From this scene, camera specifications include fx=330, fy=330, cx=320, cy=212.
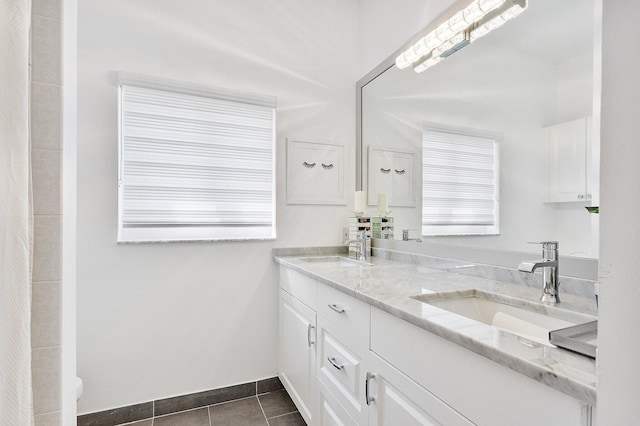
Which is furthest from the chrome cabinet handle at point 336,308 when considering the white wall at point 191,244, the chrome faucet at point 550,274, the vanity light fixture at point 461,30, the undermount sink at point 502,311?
Answer: the vanity light fixture at point 461,30

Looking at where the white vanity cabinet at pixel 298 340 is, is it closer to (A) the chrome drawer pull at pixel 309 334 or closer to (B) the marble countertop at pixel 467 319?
(A) the chrome drawer pull at pixel 309 334

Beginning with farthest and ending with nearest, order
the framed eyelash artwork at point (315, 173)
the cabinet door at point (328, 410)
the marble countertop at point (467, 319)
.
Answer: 1. the framed eyelash artwork at point (315, 173)
2. the cabinet door at point (328, 410)
3. the marble countertop at point (467, 319)

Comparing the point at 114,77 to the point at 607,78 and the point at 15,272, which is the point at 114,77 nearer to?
the point at 15,272

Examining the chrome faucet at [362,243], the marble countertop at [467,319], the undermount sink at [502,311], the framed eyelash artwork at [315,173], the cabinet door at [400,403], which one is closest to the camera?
the marble countertop at [467,319]

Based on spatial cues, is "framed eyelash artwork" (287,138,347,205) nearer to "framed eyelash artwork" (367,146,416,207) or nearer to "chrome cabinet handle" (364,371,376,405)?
"framed eyelash artwork" (367,146,416,207)

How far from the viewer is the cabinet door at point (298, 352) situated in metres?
1.65

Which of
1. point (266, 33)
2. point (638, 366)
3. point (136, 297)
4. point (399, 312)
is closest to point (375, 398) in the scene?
point (399, 312)

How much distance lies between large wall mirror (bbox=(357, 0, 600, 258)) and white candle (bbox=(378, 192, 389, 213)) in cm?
43

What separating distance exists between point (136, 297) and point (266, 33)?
72.8 inches

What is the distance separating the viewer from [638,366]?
0.36 meters

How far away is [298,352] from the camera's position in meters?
1.83

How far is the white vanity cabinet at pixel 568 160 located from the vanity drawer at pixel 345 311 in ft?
2.69

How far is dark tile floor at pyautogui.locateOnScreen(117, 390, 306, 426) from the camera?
1.84 m

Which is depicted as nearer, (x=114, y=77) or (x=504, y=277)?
(x=504, y=277)
